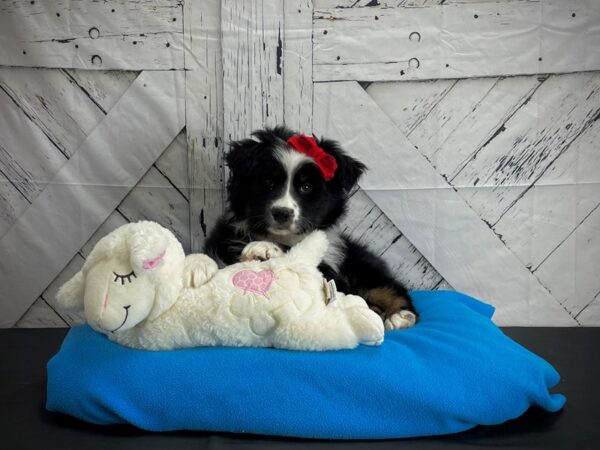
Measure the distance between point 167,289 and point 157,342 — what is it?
0.55 ft

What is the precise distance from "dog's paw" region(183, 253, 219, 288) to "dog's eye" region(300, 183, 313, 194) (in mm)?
518

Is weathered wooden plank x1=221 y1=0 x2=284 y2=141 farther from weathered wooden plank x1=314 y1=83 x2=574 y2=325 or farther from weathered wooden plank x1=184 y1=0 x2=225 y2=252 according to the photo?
weathered wooden plank x1=314 y1=83 x2=574 y2=325

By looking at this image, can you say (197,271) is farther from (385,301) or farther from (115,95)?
(115,95)

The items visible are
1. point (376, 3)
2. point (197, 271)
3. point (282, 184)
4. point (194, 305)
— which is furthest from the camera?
point (376, 3)

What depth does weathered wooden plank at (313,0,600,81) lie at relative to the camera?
2459 millimetres

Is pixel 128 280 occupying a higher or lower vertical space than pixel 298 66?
lower

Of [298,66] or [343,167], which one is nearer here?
[343,167]

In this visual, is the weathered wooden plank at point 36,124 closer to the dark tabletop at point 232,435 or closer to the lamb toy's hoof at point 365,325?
the dark tabletop at point 232,435

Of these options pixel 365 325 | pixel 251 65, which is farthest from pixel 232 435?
pixel 251 65

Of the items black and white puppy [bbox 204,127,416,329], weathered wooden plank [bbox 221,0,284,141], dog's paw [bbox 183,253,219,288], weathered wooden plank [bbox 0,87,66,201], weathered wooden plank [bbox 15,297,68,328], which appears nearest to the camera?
dog's paw [bbox 183,253,219,288]

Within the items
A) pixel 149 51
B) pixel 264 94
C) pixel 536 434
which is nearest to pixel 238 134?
pixel 264 94

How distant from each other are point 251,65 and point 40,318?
1.59 meters

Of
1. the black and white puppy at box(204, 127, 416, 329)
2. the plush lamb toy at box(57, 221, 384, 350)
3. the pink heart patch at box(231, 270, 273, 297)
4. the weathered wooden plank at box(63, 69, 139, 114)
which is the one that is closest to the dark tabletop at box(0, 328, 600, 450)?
the plush lamb toy at box(57, 221, 384, 350)

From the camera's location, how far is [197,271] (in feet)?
5.71
